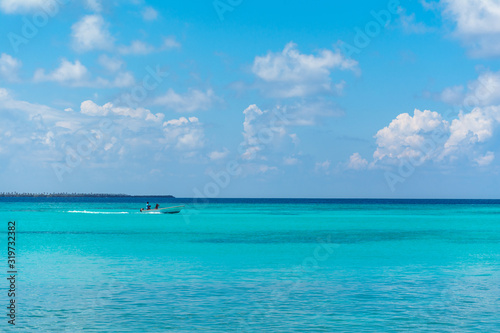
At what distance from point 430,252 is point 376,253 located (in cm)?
422

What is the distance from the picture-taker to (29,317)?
19750mm

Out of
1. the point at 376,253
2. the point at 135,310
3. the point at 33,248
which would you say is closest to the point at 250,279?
the point at 135,310

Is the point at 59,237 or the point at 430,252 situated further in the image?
the point at 59,237

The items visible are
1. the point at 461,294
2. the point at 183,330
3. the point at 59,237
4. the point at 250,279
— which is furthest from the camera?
the point at 59,237

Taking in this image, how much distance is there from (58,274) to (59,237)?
25027mm

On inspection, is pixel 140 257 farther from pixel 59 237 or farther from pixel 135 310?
pixel 59 237

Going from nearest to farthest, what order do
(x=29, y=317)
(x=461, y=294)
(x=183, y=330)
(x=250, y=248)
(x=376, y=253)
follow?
1. (x=183, y=330)
2. (x=29, y=317)
3. (x=461, y=294)
4. (x=376, y=253)
5. (x=250, y=248)

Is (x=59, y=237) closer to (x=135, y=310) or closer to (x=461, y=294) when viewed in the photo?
(x=135, y=310)

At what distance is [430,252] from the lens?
40594 millimetres

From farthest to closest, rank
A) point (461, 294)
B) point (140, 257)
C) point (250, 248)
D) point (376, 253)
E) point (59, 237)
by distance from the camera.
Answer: point (59, 237) < point (250, 248) < point (376, 253) < point (140, 257) < point (461, 294)

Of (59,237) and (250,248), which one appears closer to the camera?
(250,248)

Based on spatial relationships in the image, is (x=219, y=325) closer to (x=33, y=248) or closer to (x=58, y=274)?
(x=58, y=274)

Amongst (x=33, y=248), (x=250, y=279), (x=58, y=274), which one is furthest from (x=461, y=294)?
(x=33, y=248)

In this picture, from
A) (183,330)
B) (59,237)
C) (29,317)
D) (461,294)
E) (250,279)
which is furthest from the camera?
(59,237)
